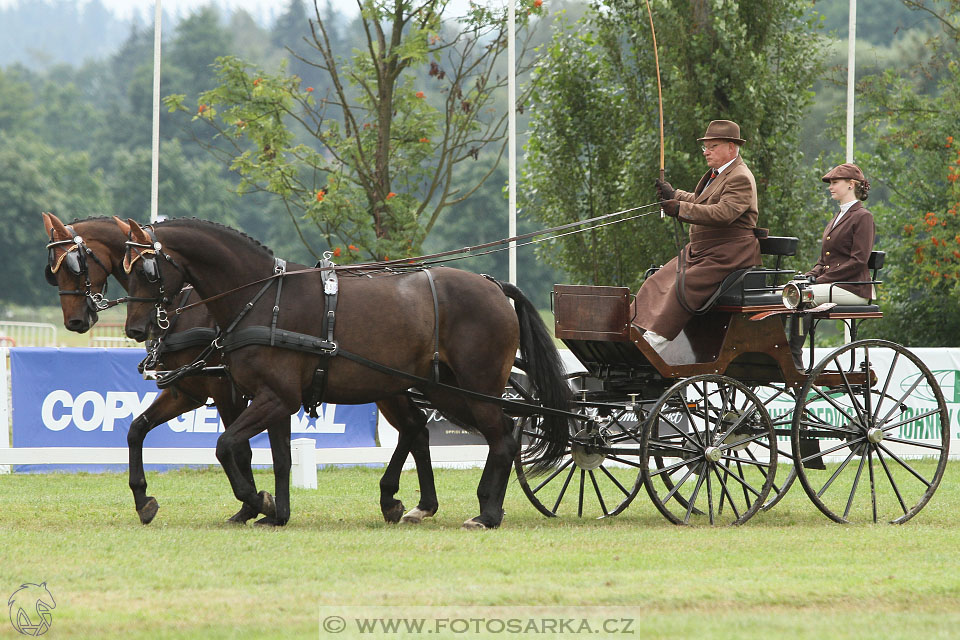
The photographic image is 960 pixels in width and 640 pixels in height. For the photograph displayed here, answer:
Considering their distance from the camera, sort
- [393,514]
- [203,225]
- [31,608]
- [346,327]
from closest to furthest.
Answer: [31,608]
[346,327]
[203,225]
[393,514]

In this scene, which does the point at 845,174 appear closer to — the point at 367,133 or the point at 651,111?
the point at 651,111

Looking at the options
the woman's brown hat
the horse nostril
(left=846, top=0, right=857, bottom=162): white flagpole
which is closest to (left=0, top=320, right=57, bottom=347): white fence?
(left=846, top=0, right=857, bottom=162): white flagpole

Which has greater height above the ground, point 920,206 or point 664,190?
point 920,206

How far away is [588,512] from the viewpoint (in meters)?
9.10

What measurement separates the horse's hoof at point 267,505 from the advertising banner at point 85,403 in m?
3.51

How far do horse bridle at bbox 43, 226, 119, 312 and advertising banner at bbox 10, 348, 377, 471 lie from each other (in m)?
4.03

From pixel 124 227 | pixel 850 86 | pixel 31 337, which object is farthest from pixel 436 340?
pixel 31 337

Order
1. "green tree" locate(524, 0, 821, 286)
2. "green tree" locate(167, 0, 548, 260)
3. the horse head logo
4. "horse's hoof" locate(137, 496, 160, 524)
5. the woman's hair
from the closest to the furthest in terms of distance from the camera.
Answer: the horse head logo, "horse's hoof" locate(137, 496, 160, 524), the woman's hair, "green tree" locate(167, 0, 548, 260), "green tree" locate(524, 0, 821, 286)

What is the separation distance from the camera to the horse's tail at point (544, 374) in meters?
8.22

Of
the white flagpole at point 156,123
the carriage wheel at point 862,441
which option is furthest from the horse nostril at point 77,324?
the white flagpole at point 156,123

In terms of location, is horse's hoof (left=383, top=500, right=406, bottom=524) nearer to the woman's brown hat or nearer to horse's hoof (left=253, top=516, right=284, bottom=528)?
horse's hoof (left=253, top=516, right=284, bottom=528)

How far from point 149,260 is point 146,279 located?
15 centimetres

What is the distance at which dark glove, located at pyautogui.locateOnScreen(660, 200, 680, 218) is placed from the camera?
7707mm

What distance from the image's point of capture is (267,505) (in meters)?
8.00
